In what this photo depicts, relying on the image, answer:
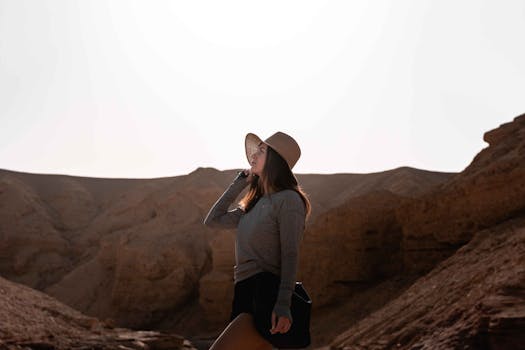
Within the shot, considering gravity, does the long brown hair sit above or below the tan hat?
→ below

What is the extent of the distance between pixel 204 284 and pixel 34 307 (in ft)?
40.3

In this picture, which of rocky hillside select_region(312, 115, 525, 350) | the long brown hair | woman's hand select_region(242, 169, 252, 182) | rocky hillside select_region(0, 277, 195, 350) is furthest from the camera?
rocky hillside select_region(0, 277, 195, 350)

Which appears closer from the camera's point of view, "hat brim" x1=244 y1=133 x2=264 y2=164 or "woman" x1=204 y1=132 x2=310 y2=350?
"woman" x1=204 y1=132 x2=310 y2=350

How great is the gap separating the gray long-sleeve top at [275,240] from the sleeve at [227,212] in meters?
0.23

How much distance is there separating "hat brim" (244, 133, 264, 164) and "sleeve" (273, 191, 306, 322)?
495 millimetres

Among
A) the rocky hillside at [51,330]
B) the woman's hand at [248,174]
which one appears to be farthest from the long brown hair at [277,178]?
the rocky hillside at [51,330]

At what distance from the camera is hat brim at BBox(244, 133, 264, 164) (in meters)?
3.37

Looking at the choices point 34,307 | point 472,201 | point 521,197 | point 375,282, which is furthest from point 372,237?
point 34,307

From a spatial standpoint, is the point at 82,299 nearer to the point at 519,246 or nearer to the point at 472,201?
the point at 472,201

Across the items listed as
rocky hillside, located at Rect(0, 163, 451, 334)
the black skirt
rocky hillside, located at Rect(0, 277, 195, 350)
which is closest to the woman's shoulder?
the black skirt

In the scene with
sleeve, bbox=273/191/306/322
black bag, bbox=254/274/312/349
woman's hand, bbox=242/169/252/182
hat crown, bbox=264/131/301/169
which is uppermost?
hat crown, bbox=264/131/301/169

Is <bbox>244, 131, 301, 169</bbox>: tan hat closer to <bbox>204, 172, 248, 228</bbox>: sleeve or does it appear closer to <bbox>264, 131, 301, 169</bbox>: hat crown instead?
<bbox>264, 131, 301, 169</bbox>: hat crown

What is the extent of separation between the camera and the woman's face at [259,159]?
3.28 m

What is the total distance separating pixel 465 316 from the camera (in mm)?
7043
